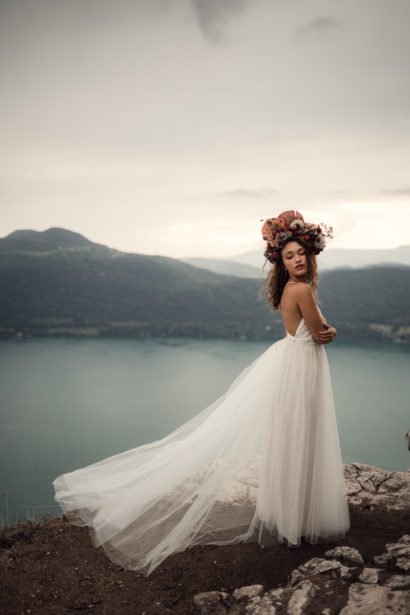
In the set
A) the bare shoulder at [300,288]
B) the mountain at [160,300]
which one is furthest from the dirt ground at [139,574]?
the mountain at [160,300]

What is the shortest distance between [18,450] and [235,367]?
19991 millimetres

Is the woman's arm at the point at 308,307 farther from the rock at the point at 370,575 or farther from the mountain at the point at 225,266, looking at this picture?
the mountain at the point at 225,266

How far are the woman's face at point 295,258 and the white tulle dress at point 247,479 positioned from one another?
338 millimetres

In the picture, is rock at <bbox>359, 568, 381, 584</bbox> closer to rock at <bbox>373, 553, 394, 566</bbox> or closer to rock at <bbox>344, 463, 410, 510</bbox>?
rock at <bbox>373, 553, 394, 566</bbox>

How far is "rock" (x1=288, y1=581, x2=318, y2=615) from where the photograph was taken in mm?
1915

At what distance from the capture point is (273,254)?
285 cm

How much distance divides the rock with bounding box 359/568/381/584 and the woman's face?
5.50 feet

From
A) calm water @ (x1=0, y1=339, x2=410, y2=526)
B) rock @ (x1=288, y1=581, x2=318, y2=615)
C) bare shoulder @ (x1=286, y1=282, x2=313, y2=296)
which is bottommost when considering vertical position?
calm water @ (x1=0, y1=339, x2=410, y2=526)

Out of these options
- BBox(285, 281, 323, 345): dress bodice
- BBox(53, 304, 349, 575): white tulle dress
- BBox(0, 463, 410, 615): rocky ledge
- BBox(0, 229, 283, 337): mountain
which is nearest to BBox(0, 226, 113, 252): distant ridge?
BBox(0, 229, 283, 337): mountain

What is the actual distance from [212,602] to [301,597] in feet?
1.61

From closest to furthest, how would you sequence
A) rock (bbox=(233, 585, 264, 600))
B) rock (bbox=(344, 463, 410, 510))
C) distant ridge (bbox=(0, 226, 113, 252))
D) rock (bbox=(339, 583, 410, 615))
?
rock (bbox=(339, 583, 410, 615)) → rock (bbox=(233, 585, 264, 600)) → rock (bbox=(344, 463, 410, 510)) → distant ridge (bbox=(0, 226, 113, 252))

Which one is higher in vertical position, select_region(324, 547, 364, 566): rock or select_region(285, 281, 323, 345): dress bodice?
select_region(285, 281, 323, 345): dress bodice

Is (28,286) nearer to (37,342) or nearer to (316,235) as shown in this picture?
(37,342)

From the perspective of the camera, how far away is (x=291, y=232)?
8.92ft
